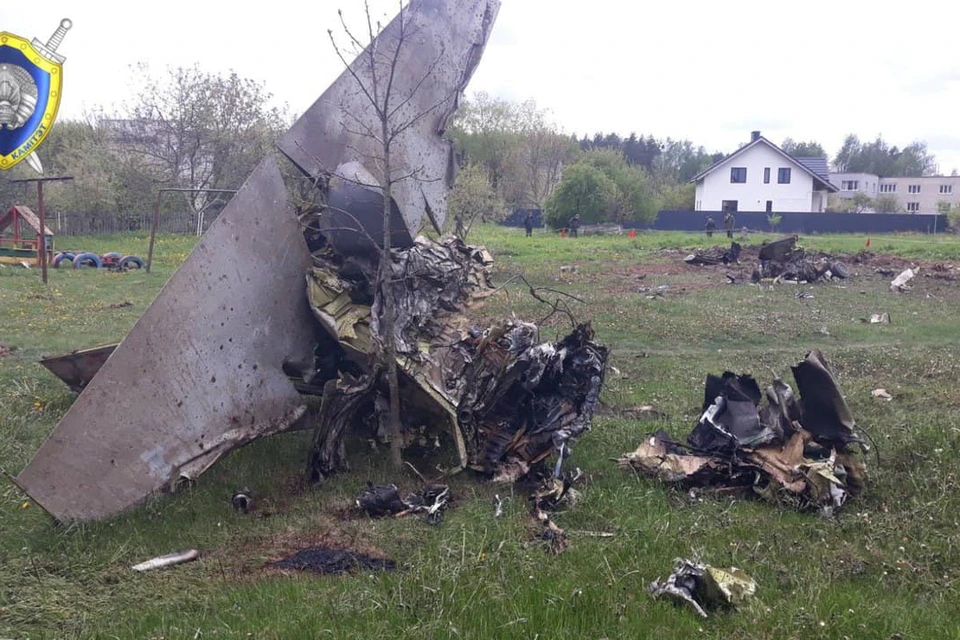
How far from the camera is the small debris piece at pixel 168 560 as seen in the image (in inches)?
177

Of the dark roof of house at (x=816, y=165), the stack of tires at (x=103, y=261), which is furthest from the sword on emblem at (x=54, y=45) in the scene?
the dark roof of house at (x=816, y=165)

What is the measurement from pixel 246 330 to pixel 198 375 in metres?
0.56

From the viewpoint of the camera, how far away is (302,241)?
257 inches

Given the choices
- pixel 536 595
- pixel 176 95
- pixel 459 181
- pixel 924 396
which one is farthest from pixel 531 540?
pixel 176 95

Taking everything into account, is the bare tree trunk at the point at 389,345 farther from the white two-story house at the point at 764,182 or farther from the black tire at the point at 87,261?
the white two-story house at the point at 764,182

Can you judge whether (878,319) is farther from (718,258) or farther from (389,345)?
(389,345)

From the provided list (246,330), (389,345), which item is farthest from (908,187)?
(246,330)

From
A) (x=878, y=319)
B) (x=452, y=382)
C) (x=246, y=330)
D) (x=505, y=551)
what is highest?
(x=246, y=330)

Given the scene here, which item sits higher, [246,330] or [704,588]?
[246,330]

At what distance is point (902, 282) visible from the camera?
1705 cm

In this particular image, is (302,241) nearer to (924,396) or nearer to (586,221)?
(924,396)

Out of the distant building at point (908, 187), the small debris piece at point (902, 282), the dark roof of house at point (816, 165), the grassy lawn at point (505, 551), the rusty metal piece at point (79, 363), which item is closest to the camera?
the grassy lawn at point (505, 551)

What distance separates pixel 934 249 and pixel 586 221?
1795 centimetres

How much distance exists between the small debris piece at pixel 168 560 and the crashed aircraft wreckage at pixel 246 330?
26.4 inches
